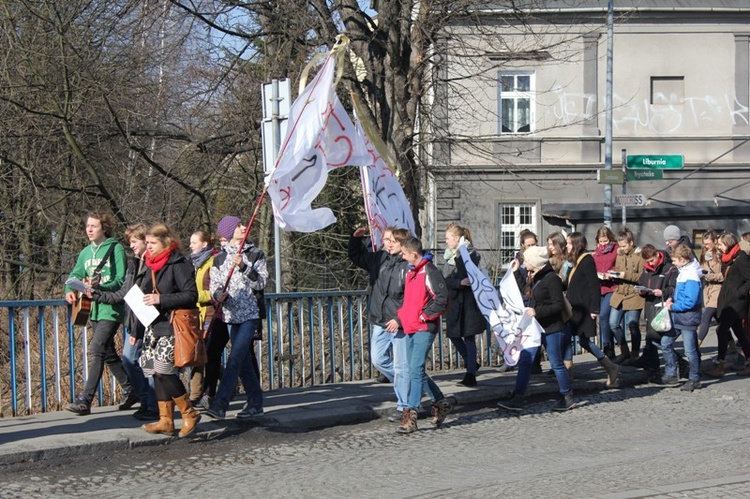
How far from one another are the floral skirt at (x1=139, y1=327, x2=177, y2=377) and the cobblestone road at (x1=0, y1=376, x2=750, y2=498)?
643 millimetres

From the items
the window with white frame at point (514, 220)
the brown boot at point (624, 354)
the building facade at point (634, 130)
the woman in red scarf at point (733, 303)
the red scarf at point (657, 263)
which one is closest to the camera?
the red scarf at point (657, 263)

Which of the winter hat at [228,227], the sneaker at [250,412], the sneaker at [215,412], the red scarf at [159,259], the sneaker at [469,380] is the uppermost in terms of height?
the winter hat at [228,227]

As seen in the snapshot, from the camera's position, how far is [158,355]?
26.5ft

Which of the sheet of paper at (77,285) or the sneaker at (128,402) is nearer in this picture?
the sheet of paper at (77,285)

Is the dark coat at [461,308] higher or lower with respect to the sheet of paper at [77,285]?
lower

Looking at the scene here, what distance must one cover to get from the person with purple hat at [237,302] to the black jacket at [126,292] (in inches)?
26.2

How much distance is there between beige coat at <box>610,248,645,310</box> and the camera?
13.2m

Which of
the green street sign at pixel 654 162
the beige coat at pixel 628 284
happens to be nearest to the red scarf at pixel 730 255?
the beige coat at pixel 628 284

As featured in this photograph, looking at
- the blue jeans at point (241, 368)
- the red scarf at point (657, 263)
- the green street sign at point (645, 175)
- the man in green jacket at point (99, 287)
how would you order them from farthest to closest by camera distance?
the green street sign at point (645, 175)
the red scarf at point (657, 263)
the man in green jacket at point (99, 287)
the blue jeans at point (241, 368)

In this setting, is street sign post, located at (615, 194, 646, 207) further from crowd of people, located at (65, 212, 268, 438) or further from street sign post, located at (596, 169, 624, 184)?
crowd of people, located at (65, 212, 268, 438)

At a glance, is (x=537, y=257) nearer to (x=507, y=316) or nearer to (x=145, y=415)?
(x=507, y=316)

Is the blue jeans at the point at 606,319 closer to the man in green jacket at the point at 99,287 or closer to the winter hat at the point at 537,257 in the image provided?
the winter hat at the point at 537,257

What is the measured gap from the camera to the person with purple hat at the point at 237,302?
8.71m

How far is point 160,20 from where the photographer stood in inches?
564
